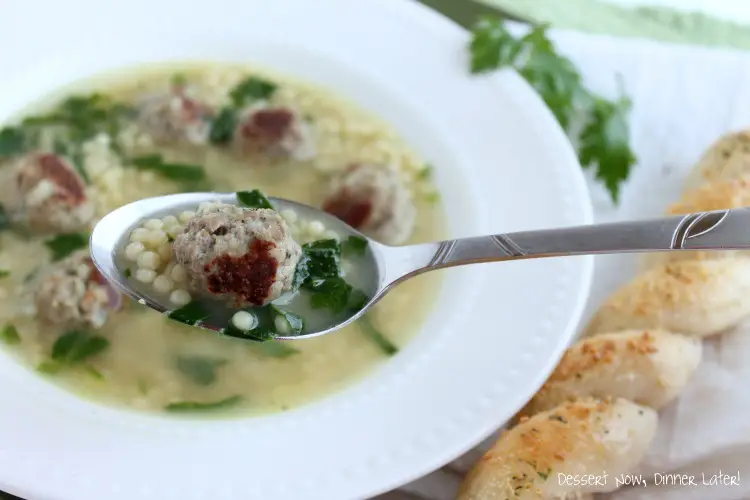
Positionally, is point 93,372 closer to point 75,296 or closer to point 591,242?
point 75,296

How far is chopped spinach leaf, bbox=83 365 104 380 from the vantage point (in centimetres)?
227

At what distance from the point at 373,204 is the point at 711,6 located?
2570 millimetres

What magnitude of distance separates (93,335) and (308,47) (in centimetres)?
145

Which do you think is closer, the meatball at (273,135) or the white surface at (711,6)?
the meatball at (273,135)

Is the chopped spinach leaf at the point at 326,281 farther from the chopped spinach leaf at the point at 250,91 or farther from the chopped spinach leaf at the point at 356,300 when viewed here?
the chopped spinach leaf at the point at 250,91

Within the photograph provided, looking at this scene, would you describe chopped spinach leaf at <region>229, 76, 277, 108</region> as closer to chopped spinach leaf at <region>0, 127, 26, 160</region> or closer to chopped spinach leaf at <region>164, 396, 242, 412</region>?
Answer: chopped spinach leaf at <region>0, 127, 26, 160</region>

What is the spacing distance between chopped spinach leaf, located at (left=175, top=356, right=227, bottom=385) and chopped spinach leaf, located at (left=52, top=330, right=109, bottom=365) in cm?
24

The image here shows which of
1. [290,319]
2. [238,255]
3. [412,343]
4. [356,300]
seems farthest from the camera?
[412,343]

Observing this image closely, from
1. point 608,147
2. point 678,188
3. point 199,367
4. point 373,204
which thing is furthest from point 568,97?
point 199,367

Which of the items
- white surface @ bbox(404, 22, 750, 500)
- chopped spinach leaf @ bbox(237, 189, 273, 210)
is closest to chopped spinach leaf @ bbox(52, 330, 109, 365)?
chopped spinach leaf @ bbox(237, 189, 273, 210)

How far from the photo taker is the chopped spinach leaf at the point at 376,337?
7.88ft

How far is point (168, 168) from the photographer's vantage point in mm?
2826

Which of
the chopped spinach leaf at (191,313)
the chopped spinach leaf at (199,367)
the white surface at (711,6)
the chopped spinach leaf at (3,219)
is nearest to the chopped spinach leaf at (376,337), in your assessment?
the chopped spinach leaf at (199,367)

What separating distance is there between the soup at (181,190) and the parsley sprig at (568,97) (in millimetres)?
505
